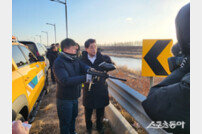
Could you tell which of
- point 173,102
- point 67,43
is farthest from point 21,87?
point 173,102

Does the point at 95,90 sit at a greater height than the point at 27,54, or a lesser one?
lesser

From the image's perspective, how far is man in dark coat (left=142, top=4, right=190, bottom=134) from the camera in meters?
0.80

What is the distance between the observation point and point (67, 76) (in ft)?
7.28

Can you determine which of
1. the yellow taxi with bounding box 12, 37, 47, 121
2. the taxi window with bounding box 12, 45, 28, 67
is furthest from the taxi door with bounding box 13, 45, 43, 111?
the taxi window with bounding box 12, 45, 28, 67

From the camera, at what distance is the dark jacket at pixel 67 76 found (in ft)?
7.23

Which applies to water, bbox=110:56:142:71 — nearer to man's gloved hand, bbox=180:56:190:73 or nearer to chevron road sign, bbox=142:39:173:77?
chevron road sign, bbox=142:39:173:77

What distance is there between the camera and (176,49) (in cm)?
118

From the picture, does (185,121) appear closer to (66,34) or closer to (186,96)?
(186,96)

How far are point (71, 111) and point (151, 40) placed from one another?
1.97 meters

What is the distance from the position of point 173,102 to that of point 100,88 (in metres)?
1.99

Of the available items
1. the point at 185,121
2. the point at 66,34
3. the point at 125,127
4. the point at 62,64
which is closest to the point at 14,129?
the point at 185,121

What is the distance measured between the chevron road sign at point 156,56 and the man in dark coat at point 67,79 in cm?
121

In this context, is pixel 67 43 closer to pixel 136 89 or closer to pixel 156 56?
pixel 156 56

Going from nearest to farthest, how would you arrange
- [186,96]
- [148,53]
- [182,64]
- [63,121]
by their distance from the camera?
[186,96]
[182,64]
[63,121]
[148,53]
